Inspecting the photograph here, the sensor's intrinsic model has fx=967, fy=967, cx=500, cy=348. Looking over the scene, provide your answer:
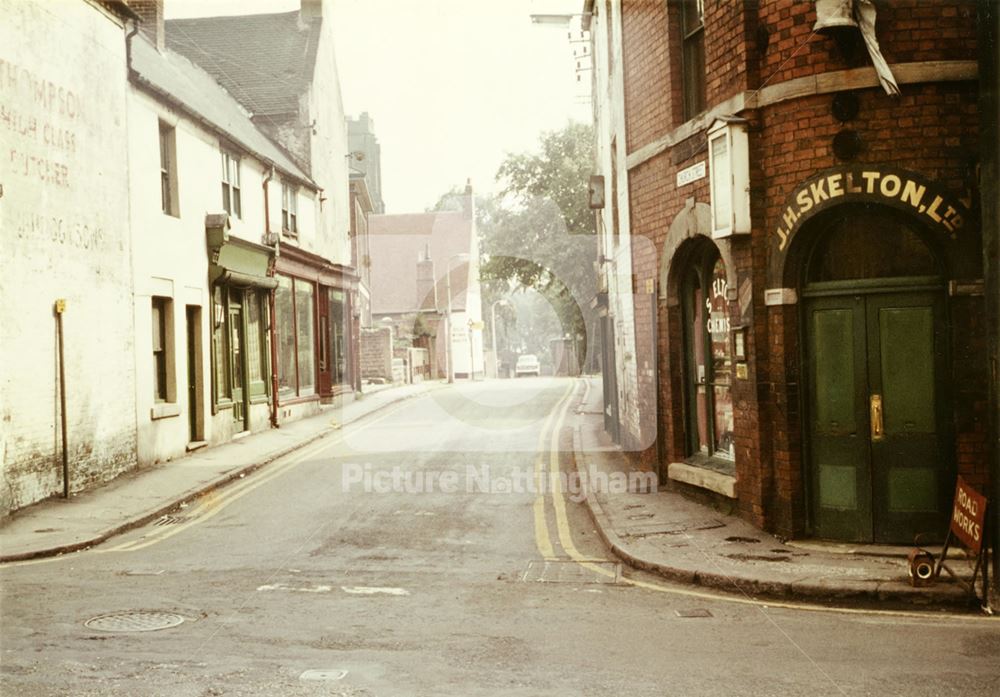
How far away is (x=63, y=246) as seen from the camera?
13.3 meters

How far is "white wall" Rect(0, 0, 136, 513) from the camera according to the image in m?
11.9

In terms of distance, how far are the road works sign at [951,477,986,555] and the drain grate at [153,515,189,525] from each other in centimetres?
900

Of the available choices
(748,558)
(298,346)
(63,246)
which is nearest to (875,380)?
(748,558)

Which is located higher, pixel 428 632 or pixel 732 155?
pixel 732 155

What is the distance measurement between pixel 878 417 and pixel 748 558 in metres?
1.90

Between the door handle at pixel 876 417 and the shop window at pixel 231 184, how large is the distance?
15710 mm

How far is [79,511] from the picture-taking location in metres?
12.4

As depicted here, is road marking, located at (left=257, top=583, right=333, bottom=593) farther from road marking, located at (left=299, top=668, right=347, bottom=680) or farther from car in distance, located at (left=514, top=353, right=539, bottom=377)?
car in distance, located at (left=514, top=353, right=539, bottom=377)

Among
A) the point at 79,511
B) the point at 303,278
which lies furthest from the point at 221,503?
the point at 303,278

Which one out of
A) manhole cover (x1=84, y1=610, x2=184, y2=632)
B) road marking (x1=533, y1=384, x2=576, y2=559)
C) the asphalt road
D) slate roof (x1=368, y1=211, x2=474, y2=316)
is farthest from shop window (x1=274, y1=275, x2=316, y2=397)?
slate roof (x1=368, y1=211, x2=474, y2=316)

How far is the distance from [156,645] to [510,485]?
27.6 ft

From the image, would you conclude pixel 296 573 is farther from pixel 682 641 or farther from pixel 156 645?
pixel 682 641

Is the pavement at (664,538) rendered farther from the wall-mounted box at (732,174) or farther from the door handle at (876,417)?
the wall-mounted box at (732,174)

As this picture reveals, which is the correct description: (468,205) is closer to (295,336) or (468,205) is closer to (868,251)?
(295,336)
